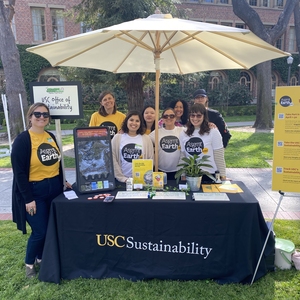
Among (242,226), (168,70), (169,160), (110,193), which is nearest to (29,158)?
(110,193)

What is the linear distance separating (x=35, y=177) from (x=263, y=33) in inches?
549

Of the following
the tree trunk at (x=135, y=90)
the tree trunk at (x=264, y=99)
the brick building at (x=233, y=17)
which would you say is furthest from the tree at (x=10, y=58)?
the brick building at (x=233, y=17)

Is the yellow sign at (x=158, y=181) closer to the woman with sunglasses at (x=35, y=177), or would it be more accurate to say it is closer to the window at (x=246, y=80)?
the woman with sunglasses at (x=35, y=177)

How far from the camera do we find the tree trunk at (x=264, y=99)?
14.1m

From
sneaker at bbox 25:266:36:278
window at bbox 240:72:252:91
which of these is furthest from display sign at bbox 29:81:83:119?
window at bbox 240:72:252:91

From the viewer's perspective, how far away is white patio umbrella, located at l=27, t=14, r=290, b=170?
108 inches

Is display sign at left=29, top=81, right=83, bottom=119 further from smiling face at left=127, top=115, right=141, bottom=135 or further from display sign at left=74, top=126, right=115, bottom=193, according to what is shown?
smiling face at left=127, top=115, right=141, bottom=135

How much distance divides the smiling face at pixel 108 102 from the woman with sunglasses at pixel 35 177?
150 centimetres

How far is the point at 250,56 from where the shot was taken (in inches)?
131

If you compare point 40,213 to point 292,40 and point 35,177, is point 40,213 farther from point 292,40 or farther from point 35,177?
point 292,40

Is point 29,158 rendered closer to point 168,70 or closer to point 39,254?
point 39,254

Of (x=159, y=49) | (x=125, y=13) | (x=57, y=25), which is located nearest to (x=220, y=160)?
(x=159, y=49)

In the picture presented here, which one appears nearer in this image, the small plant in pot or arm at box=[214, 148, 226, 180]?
the small plant in pot

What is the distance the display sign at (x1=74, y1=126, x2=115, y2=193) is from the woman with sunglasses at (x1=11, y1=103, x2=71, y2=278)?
0.24m
